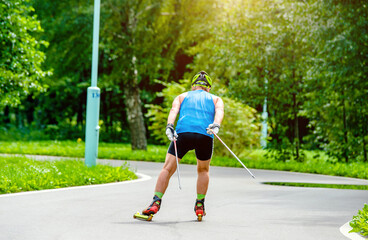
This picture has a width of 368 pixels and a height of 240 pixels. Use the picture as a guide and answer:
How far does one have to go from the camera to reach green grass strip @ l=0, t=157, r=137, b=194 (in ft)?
36.5

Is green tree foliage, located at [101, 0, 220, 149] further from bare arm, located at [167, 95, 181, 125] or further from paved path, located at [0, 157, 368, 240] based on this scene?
bare arm, located at [167, 95, 181, 125]

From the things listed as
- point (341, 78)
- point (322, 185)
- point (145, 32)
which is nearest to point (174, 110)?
point (322, 185)

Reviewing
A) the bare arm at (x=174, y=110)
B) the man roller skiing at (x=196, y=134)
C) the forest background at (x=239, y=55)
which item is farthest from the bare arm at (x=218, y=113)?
the forest background at (x=239, y=55)

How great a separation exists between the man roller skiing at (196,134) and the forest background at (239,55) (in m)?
9.25

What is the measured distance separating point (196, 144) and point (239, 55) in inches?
548

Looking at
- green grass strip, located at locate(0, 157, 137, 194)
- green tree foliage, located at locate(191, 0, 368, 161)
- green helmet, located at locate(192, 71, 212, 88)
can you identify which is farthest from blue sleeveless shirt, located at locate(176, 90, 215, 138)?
green tree foliage, located at locate(191, 0, 368, 161)

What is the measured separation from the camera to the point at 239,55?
72.0ft

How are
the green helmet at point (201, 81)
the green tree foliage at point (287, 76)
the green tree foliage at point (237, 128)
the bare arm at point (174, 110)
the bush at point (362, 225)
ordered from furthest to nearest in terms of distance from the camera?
the green tree foliage at point (237, 128) < the green tree foliage at point (287, 76) < the green helmet at point (201, 81) < the bare arm at point (174, 110) < the bush at point (362, 225)

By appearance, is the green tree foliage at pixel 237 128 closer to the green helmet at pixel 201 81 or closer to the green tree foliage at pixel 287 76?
the green tree foliage at pixel 287 76

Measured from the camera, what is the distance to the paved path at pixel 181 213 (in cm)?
715

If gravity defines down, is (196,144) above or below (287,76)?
below

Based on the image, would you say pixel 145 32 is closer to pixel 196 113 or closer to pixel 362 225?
pixel 196 113

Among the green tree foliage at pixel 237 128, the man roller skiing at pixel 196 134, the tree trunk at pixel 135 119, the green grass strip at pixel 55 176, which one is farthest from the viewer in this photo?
the tree trunk at pixel 135 119

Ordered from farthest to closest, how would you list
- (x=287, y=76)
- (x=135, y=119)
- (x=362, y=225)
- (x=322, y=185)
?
(x=135, y=119), (x=287, y=76), (x=322, y=185), (x=362, y=225)
